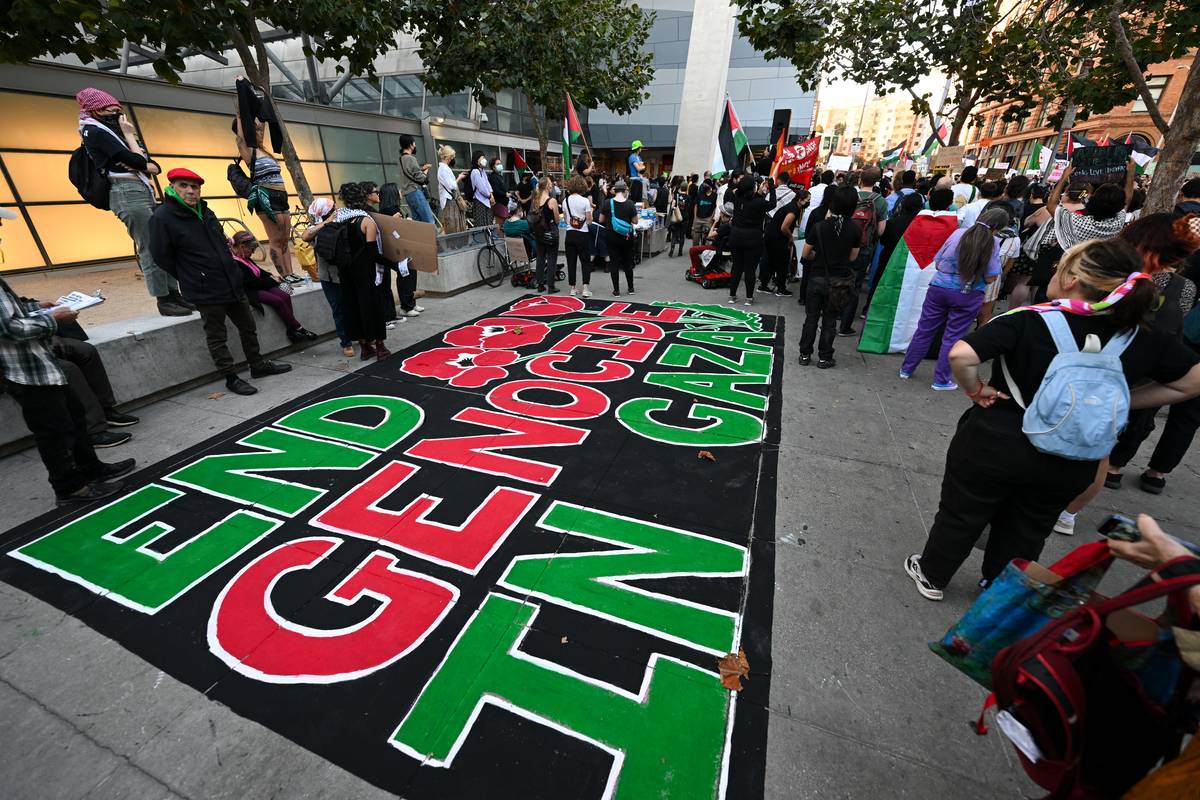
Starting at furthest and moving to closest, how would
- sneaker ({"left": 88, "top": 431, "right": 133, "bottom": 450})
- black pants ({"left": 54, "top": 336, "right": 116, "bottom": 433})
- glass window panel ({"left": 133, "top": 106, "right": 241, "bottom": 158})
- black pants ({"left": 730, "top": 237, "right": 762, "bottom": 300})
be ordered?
glass window panel ({"left": 133, "top": 106, "right": 241, "bottom": 158})
black pants ({"left": 730, "top": 237, "right": 762, "bottom": 300})
sneaker ({"left": 88, "top": 431, "right": 133, "bottom": 450})
black pants ({"left": 54, "top": 336, "right": 116, "bottom": 433})

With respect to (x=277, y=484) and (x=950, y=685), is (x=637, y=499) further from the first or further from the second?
(x=277, y=484)

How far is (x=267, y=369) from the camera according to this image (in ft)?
18.3

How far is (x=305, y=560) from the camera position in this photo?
9.94ft

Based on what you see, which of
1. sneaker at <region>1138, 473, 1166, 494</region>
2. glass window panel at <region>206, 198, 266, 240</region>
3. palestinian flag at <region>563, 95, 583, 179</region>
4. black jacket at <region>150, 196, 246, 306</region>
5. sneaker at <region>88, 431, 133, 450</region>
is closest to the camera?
sneaker at <region>1138, 473, 1166, 494</region>

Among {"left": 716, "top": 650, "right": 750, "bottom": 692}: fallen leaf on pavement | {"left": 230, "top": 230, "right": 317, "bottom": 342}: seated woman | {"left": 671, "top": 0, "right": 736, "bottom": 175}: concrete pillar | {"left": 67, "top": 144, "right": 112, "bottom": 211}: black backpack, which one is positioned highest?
{"left": 671, "top": 0, "right": 736, "bottom": 175}: concrete pillar

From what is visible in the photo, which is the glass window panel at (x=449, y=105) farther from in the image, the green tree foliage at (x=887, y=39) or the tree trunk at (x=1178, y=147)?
the tree trunk at (x=1178, y=147)

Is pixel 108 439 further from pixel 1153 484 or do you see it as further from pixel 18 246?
pixel 1153 484

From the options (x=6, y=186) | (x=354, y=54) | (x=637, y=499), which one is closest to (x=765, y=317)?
(x=637, y=499)

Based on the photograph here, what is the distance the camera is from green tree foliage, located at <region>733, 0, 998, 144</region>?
8664mm

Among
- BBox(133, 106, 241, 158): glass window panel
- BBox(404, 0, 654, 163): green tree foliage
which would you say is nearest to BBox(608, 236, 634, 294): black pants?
BBox(404, 0, 654, 163): green tree foliage

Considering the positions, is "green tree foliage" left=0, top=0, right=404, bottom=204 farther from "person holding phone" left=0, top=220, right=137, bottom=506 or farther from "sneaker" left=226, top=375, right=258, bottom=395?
"sneaker" left=226, top=375, right=258, bottom=395

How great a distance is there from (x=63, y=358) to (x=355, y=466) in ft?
8.77

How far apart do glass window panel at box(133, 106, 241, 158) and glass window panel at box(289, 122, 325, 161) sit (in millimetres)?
1408

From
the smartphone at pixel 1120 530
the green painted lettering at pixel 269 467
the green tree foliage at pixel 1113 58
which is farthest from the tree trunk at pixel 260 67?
the green tree foliage at pixel 1113 58
